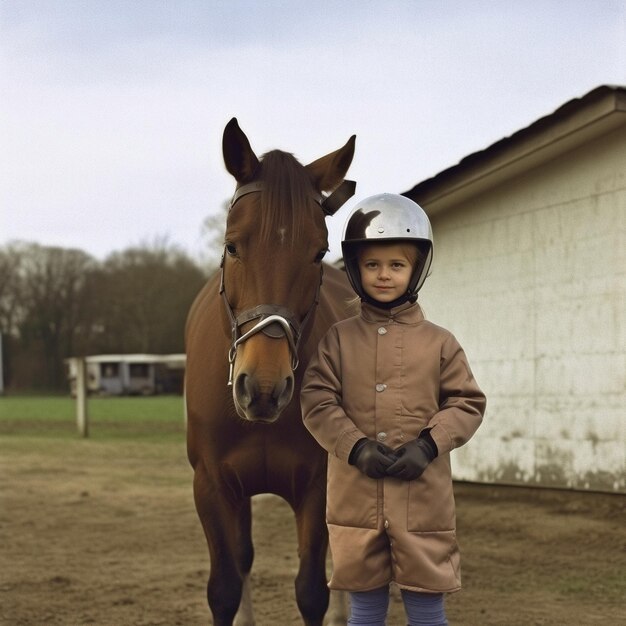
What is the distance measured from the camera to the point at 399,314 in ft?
9.71

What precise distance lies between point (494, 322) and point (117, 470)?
20.2 ft

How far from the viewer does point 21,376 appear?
50844 mm

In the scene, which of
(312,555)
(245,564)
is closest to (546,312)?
(245,564)

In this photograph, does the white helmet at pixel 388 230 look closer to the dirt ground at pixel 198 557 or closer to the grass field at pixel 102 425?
the dirt ground at pixel 198 557

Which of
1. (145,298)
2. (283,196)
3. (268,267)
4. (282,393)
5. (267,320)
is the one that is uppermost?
(145,298)

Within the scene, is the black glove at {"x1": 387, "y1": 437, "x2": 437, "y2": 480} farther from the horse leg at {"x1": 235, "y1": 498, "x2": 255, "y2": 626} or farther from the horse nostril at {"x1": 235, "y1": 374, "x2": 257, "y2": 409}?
the horse leg at {"x1": 235, "y1": 498, "x2": 255, "y2": 626}

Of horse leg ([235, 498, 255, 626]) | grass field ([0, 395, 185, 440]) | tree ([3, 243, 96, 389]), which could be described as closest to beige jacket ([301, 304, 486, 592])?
horse leg ([235, 498, 255, 626])

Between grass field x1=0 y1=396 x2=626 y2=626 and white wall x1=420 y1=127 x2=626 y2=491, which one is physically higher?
white wall x1=420 y1=127 x2=626 y2=491

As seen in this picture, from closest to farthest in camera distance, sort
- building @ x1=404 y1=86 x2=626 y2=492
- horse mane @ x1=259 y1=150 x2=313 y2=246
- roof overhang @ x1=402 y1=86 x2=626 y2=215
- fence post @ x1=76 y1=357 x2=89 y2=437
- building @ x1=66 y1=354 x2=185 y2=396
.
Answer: horse mane @ x1=259 y1=150 x2=313 y2=246
roof overhang @ x1=402 y1=86 x2=626 y2=215
building @ x1=404 y1=86 x2=626 y2=492
fence post @ x1=76 y1=357 x2=89 y2=437
building @ x1=66 y1=354 x2=185 y2=396

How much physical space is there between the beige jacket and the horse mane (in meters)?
0.43

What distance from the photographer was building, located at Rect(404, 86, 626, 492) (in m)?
7.55

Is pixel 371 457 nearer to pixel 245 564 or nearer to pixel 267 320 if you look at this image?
pixel 267 320

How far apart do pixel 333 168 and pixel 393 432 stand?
40.5 inches

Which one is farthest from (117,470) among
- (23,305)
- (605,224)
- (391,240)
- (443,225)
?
(23,305)
